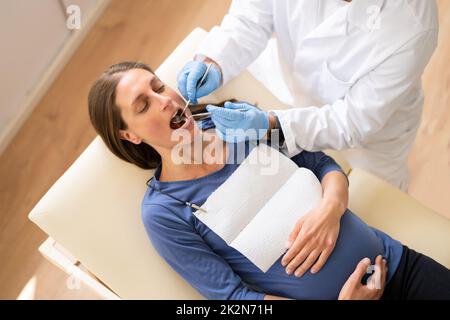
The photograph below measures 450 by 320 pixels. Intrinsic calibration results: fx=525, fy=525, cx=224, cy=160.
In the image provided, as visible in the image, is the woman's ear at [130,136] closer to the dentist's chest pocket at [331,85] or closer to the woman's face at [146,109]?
the woman's face at [146,109]

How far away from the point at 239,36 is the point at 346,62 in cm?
36

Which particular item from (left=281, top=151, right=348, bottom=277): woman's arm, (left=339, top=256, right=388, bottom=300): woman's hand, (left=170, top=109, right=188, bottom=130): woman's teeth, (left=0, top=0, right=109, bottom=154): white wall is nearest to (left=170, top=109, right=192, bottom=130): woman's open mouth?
(left=170, top=109, right=188, bottom=130): woman's teeth

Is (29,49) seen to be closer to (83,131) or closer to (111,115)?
(83,131)

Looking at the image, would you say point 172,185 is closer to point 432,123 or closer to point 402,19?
point 402,19

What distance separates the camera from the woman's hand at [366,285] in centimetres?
136

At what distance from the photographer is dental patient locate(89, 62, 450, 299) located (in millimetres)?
1386

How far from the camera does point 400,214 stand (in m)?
1.66

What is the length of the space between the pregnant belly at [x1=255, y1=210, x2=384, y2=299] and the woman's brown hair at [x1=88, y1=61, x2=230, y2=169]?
53 cm

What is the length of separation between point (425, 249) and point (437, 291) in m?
0.21

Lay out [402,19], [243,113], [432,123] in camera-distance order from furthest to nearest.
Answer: [432,123]
[243,113]
[402,19]

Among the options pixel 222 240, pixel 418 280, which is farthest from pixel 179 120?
pixel 418 280

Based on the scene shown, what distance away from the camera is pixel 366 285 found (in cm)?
139

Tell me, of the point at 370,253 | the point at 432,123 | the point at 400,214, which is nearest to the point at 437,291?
the point at 370,253

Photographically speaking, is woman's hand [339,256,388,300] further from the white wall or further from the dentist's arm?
the white wall
